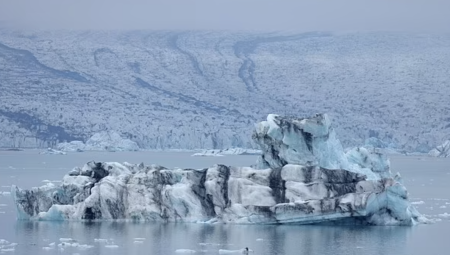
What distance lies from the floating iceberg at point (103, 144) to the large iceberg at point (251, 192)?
42.7 metres

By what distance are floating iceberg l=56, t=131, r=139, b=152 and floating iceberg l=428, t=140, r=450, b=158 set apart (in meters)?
17.8

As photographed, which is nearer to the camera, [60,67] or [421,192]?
[421,192]

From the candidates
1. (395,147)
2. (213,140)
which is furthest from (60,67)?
(395,147)

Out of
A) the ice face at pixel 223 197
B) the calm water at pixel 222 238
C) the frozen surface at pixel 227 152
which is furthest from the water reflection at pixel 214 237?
the frozen surface at pixel 227 152

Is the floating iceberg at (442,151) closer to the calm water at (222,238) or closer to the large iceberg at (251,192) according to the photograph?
the calm water at (222,238)

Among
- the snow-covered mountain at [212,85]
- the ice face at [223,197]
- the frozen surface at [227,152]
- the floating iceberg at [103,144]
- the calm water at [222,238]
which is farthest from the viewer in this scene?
the snow-covered mountain at [212,85]

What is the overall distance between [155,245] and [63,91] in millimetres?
62908

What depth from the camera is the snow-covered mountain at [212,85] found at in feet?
251

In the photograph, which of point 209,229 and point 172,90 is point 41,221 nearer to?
point 209,229

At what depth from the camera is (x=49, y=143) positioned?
7638 centimetres

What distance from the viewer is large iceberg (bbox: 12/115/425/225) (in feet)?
82.8

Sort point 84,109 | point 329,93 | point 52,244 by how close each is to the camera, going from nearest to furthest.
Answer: point 52,244 < point 84,109 < point 329,93

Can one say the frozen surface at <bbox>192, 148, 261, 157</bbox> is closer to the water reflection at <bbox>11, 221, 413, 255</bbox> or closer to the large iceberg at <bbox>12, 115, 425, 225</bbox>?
the large iceberg at <bbox>12, 115, 425, 225</bbox>

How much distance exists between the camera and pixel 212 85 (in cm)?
9200
